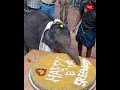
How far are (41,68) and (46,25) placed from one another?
0.24m

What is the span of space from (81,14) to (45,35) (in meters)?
0.19

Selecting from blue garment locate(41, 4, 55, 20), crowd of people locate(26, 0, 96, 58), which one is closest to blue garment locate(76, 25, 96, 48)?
crowd of people locate(26, 0, 96, 58)

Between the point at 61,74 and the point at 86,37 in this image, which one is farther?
the point at 86,37

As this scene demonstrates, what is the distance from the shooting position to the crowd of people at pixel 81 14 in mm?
1314

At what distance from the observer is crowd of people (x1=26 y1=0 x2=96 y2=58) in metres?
1.31

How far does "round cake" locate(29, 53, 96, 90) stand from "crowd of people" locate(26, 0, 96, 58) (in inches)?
3.3

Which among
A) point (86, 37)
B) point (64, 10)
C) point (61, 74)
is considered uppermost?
point (64, 10)

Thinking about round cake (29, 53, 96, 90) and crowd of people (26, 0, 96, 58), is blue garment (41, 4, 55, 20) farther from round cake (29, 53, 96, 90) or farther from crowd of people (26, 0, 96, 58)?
round cake (29, 53, 96, 90)

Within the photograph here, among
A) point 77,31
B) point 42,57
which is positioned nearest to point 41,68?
point 42,57

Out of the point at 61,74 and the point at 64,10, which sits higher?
the point at 64,10

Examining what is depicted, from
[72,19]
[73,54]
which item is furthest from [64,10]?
[73,54]

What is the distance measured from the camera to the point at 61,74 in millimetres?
1238

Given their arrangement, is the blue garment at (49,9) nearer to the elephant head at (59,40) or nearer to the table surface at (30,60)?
the elephant head at (59,40)

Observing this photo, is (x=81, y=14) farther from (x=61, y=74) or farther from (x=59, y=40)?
(x=61, y=74)
